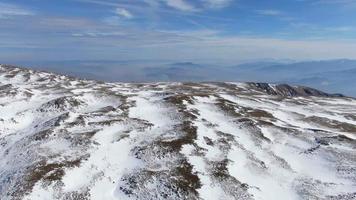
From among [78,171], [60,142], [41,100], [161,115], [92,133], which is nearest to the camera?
[78,171]

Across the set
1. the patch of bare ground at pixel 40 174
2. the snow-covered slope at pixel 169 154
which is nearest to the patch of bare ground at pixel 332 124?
the snow-covered slope at pixel 169 154

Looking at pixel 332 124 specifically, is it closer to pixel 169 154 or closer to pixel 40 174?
pixel 169 154

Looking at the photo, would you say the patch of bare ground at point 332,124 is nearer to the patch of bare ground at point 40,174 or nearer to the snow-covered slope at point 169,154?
the snow-covered slope at point 169,154

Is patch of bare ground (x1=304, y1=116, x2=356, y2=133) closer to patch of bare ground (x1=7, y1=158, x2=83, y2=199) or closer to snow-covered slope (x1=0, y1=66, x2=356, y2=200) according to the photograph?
snow-covered slope (x1=0, y1=66, x2=356, y2=200)

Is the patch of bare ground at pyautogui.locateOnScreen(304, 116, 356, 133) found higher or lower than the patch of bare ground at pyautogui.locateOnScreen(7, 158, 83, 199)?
higher

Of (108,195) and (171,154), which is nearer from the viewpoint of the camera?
(108,195)

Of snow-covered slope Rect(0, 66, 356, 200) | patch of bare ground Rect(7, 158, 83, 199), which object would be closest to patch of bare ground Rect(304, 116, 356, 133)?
snow-covered slope Rect(0, 66, 356, 200)

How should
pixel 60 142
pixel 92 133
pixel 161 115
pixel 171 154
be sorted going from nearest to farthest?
1. pixel 171 154
2. pixel 60 142
3. pixel 92 133
4. pixel 161 115

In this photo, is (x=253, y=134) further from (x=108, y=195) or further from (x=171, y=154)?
(x=108, y=195)

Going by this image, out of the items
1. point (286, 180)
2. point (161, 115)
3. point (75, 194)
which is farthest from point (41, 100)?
point (286, 180)
